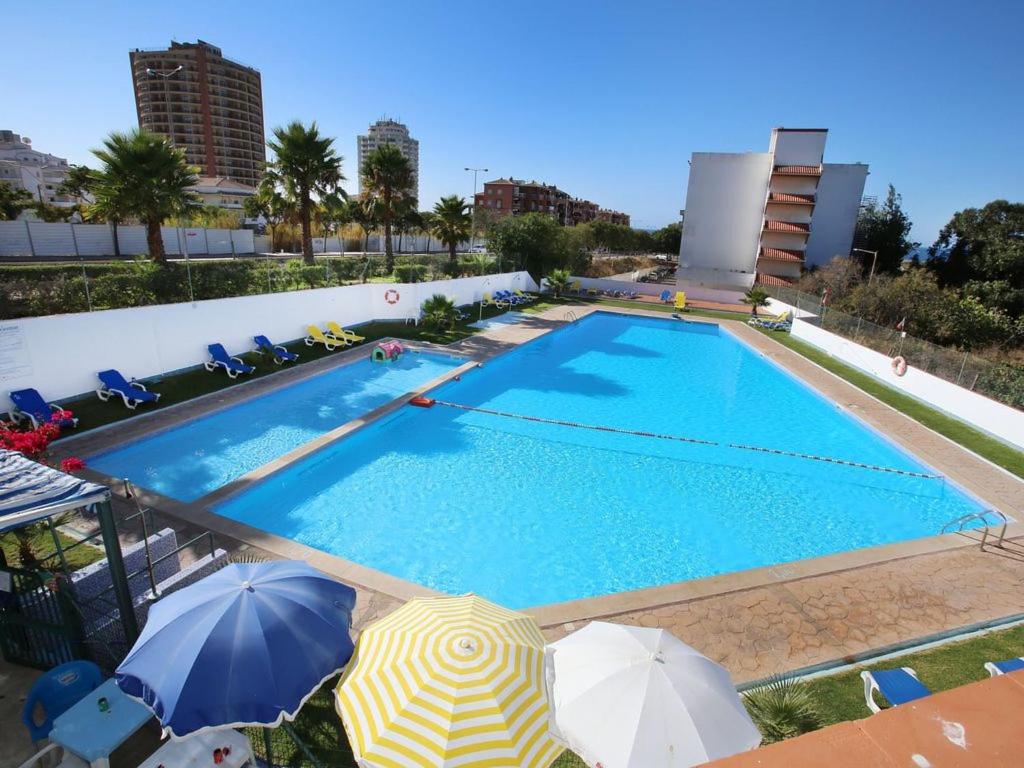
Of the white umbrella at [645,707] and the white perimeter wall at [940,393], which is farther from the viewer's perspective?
the white perimeter wall at [940,393]

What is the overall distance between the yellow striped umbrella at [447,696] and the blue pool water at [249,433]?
310 inches

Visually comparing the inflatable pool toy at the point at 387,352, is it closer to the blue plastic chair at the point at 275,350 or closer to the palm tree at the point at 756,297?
the blue plastic chair at the point at 275,350

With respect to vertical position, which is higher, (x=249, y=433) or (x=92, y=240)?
(x=92, y=240)

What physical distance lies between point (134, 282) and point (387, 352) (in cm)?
778

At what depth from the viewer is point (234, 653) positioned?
4152 millimetres

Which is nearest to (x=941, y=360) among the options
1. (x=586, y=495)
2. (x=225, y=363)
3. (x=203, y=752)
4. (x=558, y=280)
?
(x=586, y=495)

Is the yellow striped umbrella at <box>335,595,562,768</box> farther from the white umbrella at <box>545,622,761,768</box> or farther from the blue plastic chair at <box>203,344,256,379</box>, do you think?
the blue plastic chair at <box>203,344,256,379</box>

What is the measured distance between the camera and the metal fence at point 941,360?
1494 cm

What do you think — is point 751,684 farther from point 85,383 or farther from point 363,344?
point 363,344

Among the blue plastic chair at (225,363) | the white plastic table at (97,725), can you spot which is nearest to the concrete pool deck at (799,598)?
the white plastic table at (97,725)

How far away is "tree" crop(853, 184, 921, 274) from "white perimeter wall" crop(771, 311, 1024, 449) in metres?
34.0

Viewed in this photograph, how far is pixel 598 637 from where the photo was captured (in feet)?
16.4

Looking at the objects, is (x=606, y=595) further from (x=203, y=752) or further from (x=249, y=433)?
(x=249, y=433)

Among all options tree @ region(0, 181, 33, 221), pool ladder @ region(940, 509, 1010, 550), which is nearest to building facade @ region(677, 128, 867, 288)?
pool ladder @ region(940, 509, 1010, 550)
